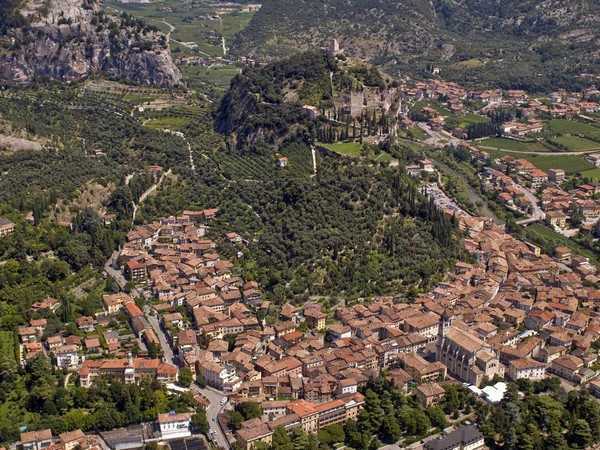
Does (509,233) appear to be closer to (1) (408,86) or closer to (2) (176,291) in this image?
(2) (176,291)

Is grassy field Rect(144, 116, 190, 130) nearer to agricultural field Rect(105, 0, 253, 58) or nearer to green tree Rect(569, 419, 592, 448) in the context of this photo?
agricultural field Rect(105, 0, 253, 58)

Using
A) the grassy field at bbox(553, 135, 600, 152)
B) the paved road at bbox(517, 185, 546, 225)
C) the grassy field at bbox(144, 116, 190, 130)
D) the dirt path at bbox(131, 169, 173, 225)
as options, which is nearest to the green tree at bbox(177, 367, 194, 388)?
the dirt path at bbox(131, 169, 173, 225)

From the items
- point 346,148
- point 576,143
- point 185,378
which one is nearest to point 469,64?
point 576,143

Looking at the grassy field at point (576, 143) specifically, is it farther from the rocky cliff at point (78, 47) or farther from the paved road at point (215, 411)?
the paved road at point (215, 411)

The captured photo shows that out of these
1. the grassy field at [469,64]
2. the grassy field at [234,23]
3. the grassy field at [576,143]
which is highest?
the grassy field at [234,23]

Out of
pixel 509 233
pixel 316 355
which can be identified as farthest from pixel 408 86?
pixel 316 355

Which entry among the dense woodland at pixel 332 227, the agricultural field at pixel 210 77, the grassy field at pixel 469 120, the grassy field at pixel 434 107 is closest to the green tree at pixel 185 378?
the dense woodland at pixel 332 227
